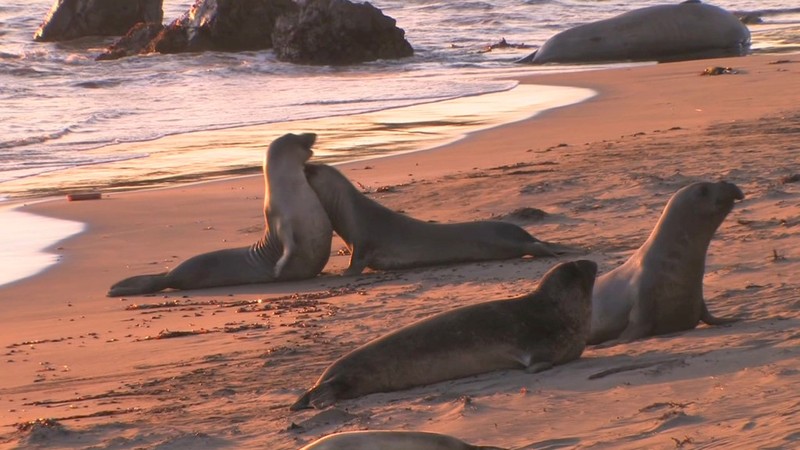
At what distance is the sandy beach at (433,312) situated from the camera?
421 centimetres

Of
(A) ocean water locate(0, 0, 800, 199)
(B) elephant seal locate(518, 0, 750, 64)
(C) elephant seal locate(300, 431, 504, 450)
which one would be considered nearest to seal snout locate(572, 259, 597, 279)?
(C) elephant seal locate(300, 431, 504, 450)

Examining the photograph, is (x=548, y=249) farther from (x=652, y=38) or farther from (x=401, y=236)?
(x=652, y=38)

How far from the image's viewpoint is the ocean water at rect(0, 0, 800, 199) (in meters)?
12.8

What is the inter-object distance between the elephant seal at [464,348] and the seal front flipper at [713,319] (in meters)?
0.46

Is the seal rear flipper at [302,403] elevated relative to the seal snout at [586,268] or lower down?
lower down

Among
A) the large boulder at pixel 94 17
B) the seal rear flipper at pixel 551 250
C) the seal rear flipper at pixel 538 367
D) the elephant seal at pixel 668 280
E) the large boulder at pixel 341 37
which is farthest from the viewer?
A: the large boulder at pixel 94 17

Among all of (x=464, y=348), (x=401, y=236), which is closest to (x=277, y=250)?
(x=401, y=236)

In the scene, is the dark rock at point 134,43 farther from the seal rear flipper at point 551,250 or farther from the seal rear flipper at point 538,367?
the seal rear flipper at point 538,367

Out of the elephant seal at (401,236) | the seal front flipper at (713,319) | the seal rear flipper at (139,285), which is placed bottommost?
the seal rear flipper at (139,285)

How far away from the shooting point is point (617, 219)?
7996mm

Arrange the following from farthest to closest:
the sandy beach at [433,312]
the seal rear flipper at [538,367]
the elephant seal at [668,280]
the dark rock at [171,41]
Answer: the dark rock at [171,41] < the elephant seal at [668,280] < the seal rear flipper at [538,367] < the sandy beach at [433,312]

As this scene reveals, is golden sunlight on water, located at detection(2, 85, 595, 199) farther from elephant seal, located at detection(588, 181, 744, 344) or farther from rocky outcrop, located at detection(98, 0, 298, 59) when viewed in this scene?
rocky outcrop, located at detection(98, 0, 298, 59)

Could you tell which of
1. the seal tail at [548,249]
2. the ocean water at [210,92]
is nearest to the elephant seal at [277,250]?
the seal tail at [548,249]

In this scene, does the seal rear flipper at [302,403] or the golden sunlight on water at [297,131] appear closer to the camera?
the seal rear flipper at [302,403]
